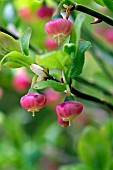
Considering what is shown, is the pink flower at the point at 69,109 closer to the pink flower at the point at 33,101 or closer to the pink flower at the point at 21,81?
the pink flower at the point at 33,101

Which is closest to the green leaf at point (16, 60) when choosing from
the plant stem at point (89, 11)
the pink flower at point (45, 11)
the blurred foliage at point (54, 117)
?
the blurred foliage at point (54, 117)

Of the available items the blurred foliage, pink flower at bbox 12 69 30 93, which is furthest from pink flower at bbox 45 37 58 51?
pink flower at bbox 12 69 30 93

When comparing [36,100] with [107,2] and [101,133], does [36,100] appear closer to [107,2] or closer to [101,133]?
[107,2]

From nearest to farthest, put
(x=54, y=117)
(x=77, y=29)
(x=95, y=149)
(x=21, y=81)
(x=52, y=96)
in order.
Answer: (x=77, y=29) → (x=95, y=149) → (x=21, y=81) → (x=52, y=96) → (x=54, y=117)

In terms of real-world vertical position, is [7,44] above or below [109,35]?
above

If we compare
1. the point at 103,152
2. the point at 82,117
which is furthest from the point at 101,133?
the point at 82,117

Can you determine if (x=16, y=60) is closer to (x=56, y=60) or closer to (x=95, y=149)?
(x=56, y=60)

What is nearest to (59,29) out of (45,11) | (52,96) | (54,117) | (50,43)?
(45,11)

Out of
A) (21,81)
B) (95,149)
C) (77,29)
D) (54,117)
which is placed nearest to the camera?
(77,29)

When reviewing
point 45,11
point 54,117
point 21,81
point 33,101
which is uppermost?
point 33,101
